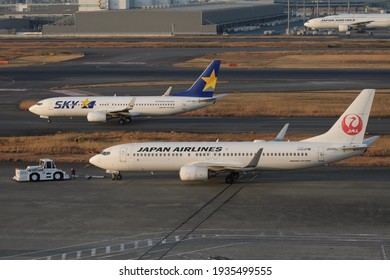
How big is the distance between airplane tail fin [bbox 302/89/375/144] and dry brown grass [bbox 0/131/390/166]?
998 centimetres

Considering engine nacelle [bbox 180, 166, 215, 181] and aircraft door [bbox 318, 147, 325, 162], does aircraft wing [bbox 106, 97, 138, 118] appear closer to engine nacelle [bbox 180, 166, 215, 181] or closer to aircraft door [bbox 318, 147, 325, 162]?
engine nacelle [bbox 180, 166, 215, 181]

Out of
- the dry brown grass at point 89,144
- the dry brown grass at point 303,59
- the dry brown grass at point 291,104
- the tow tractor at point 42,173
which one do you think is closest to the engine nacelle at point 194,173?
the tow tractor at point 42,173

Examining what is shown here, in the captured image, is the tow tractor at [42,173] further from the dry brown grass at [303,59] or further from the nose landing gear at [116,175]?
the dry brown grass at [303,59]

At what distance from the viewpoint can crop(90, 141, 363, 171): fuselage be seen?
67.8 metres

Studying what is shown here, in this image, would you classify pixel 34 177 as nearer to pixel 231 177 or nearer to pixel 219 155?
pixel 219 155

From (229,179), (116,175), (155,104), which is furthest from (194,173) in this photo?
(155,104)

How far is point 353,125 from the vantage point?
68000 millimetres

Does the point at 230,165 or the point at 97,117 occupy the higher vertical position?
the point at 97,117

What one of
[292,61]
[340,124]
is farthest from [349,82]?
[340,124]

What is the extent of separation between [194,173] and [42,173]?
44.0ft

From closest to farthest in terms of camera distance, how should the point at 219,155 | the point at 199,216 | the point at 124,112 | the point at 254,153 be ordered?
the point at 199,216, the point at 254,153, the point at 219,155, the point at 124,112

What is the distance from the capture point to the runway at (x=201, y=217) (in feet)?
165

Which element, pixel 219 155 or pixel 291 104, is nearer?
pixel 219 155

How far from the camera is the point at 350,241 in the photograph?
2034 inches
